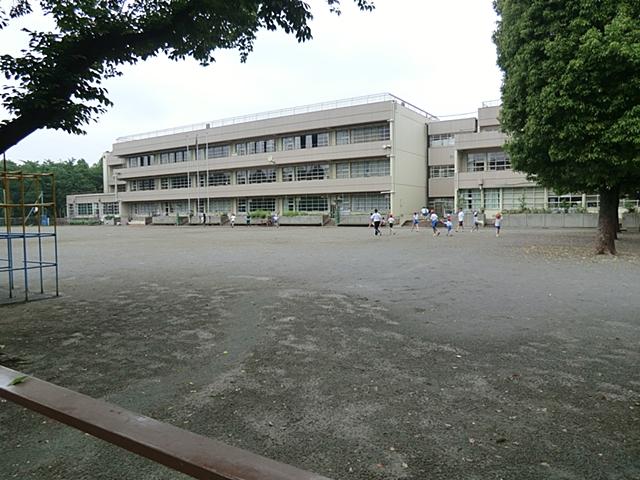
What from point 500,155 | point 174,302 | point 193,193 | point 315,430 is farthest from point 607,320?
point 193,193

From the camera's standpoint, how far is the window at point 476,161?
47469 millimetres

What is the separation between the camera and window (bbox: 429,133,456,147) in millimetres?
52600

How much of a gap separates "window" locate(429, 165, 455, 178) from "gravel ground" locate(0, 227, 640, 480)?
1738 inches

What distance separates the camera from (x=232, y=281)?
10.7 m

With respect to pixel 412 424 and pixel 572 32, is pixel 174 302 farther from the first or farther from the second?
pixel 572 32

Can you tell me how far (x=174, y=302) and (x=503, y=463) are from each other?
663 centimetres

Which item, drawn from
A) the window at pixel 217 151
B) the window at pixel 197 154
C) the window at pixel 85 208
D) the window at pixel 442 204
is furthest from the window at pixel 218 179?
the window at pixel 85 208

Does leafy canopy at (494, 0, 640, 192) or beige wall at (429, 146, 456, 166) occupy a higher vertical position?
beige wall at (429, 146, 456, 166)

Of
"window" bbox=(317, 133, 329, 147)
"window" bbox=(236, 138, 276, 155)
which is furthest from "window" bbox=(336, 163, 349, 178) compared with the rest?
"window" bbox=(236, 138, 276, 155)

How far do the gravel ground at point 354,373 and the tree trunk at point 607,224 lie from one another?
6.40 meters

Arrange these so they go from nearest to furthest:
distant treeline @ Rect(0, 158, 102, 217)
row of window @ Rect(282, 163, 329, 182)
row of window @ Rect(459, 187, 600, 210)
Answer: row of window @ Rect(459, 187, 600, 210) → row of window @ Rect(282, 163, 329, 182) → distant treeline @ Rect(0, 158, 102, 217)

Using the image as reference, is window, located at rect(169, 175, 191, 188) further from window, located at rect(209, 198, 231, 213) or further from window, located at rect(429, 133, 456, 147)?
window, located at rect(429, 133, 456, 147)

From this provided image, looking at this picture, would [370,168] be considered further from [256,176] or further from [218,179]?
[218,179]

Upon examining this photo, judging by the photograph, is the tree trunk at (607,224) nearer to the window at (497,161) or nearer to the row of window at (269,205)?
the window at (497,161)
